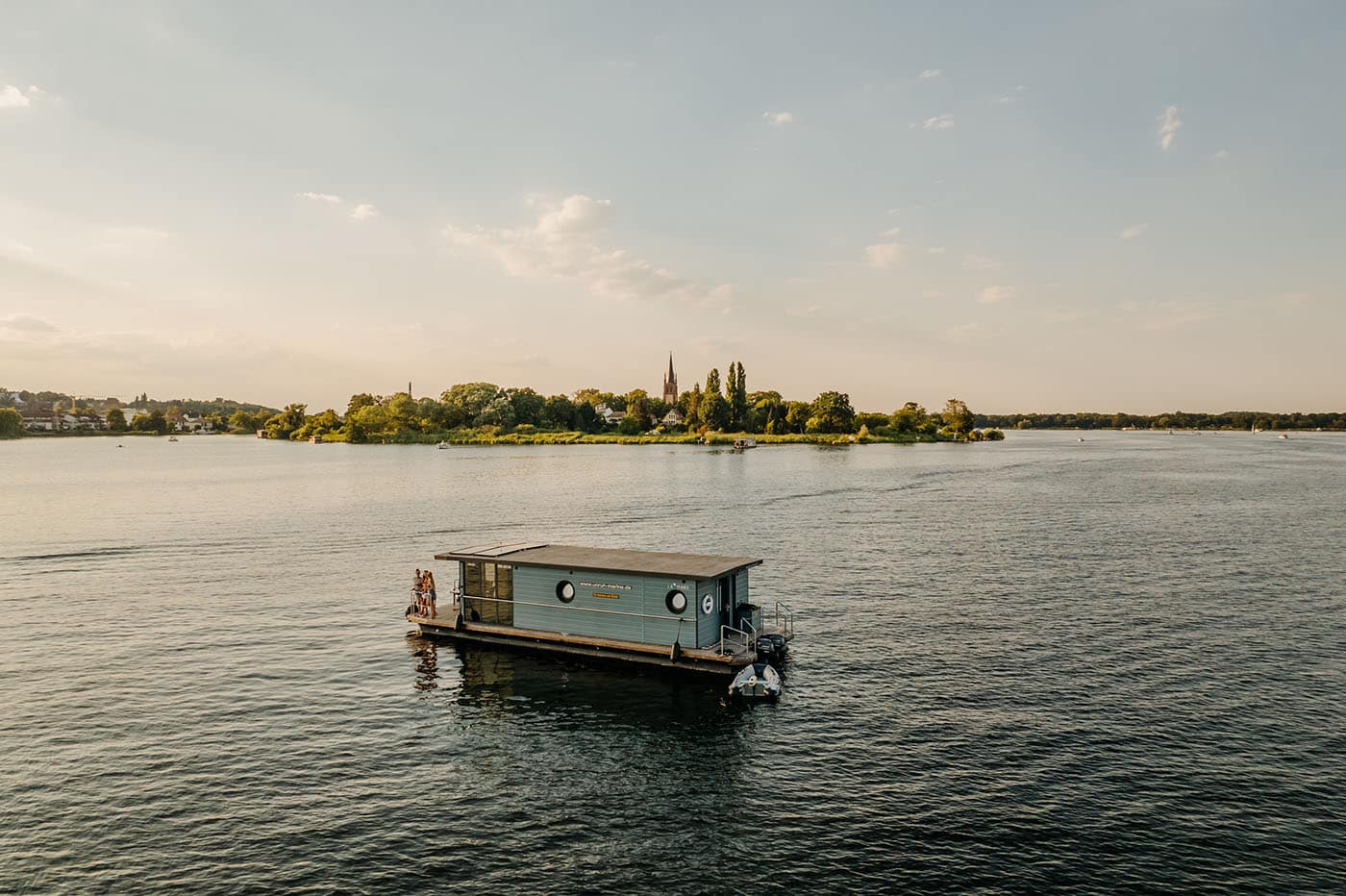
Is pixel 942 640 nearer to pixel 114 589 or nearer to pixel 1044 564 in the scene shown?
pixel 1044 564

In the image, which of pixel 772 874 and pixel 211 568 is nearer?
pixel 772 874

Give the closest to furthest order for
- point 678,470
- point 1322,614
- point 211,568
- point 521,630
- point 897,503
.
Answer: point 521,630 < point 1322,614 < point 211,568 < point 897,503 < point 678,470

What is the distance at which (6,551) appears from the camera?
76.1 m

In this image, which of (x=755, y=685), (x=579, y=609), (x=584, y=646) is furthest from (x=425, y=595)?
(x=755, y=685)

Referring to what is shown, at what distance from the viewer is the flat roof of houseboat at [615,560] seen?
4112cm

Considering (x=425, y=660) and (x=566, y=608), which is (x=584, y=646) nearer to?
(x=566, y=608)

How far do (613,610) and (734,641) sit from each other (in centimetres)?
664

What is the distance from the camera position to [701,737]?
1287 inches

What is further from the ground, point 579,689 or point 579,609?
point 579,609

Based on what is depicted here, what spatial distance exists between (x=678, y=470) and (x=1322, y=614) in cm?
13861

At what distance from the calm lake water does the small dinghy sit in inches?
44.6

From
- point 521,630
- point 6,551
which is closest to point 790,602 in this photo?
point 521,630

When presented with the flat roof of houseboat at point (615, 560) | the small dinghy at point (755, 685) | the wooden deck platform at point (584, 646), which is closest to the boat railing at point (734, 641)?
the wooden deck platform at point (584, 646)

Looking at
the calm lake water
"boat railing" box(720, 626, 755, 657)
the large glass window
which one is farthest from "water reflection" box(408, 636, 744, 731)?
the large glass window
